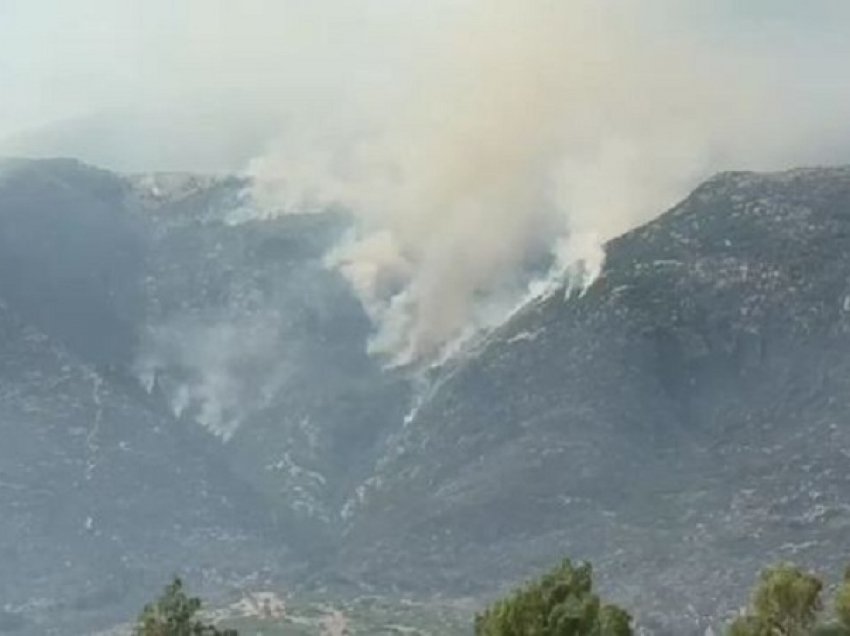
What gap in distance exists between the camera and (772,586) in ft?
459

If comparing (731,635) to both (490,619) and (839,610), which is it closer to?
(839,610)

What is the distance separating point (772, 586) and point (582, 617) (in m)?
29.0

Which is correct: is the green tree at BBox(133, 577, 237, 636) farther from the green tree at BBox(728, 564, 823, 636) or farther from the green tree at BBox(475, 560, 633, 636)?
the green tree at BBox(728, 564, 823, 636)

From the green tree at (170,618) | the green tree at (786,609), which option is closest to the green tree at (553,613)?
the green tree at (786,609)

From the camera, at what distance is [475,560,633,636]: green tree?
118 metres

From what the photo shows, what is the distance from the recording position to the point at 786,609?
138625 mm

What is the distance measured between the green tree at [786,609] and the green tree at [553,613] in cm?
1949

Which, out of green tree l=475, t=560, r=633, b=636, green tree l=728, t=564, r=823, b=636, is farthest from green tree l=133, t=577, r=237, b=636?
green tree l=728, t=564, r=823, b=636

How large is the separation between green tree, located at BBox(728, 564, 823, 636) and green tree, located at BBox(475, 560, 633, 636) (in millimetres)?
19486

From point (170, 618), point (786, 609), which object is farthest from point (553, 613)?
point (170, 618)

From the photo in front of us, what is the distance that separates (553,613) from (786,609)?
30.2 metres

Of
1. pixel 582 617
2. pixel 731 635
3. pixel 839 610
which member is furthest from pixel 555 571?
pixel 839 610

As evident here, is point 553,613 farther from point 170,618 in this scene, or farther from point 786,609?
point 170,618

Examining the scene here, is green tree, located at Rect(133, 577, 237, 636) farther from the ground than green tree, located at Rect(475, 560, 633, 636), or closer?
farther from the ground
